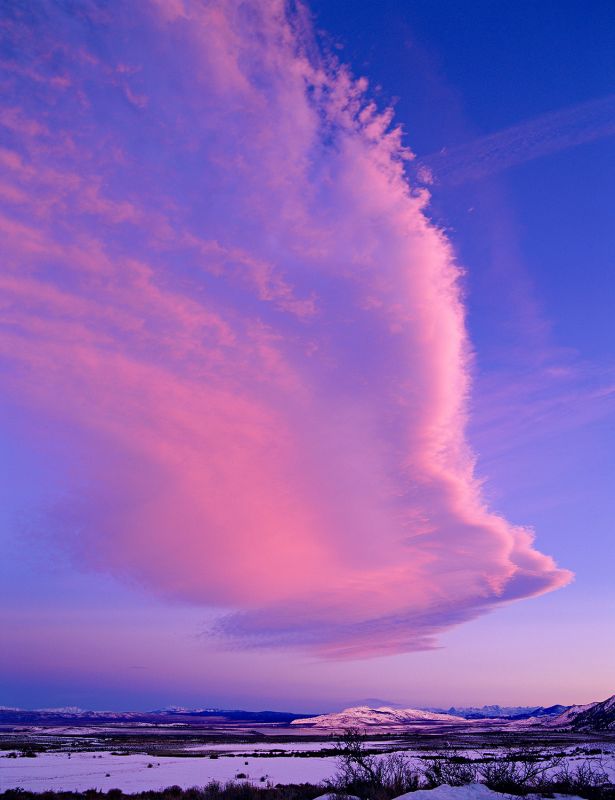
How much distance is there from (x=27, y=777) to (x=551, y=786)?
26883 millimetres

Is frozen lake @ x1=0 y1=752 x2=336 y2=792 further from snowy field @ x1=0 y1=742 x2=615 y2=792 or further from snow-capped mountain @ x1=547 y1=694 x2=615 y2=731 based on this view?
snow-capped mountain @ x1=547 y1=694 x2=615 y2=731

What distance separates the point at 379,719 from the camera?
182 metres

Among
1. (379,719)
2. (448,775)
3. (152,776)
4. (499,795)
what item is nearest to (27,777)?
(152,776)

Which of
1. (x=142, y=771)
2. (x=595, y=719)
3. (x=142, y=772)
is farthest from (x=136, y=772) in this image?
(x=595, y=719)

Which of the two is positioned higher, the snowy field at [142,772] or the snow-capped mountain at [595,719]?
the snowy field at [142,772]

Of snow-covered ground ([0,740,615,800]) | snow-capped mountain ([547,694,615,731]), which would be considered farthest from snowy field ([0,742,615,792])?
snow-capped mountain ([547,694,615,731])

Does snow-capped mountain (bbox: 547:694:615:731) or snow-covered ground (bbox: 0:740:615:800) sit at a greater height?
snow-covered ground (bbox: 0:740:615:800)

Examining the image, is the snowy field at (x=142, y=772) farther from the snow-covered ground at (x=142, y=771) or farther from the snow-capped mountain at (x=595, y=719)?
the snow-capped mountain at (x=595, y=719)

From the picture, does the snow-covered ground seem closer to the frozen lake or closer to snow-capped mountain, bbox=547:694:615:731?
the frozen lake

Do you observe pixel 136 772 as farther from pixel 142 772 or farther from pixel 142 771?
pixel 142 771

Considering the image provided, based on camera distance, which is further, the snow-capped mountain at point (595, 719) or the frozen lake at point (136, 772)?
the snow-capped mountain at point (595, 719)

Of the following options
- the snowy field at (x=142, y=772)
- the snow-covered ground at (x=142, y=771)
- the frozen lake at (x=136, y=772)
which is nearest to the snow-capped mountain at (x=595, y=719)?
the snow-covered ground at (x=142, y=771)

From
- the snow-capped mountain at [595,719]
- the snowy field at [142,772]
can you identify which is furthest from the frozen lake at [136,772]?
the snow-capped mountain at [595,719]

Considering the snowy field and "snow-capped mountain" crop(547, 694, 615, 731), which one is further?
"snow-capped mountain" crop(547, 694, 615, 731)
